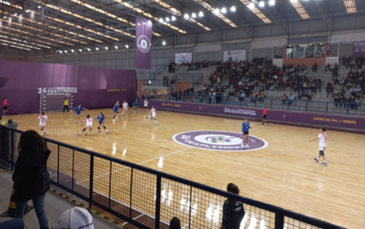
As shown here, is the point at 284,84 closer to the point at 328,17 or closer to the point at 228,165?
the point at 328,17

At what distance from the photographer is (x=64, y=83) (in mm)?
28906

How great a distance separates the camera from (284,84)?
29562 millimetres

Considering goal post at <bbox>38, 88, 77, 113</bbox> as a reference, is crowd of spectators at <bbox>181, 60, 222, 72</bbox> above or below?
above

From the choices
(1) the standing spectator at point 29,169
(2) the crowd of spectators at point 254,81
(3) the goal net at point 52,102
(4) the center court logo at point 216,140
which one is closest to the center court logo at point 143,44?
(2) the crowd of spectators at point 254,81

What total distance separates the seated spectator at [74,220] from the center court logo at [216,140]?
1146 centimetres

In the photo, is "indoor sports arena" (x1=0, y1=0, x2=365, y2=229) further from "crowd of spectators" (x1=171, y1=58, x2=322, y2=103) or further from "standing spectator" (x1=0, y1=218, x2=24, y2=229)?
"crowd of spectators" (x1=171, y1=58, x2=322, y2=103)

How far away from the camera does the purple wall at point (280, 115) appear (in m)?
21.0

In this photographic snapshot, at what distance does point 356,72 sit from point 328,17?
7.78 meters

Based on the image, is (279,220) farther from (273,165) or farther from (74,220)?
(273,165)

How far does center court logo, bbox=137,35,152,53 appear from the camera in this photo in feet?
75.8

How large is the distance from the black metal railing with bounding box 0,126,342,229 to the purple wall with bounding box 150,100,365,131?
18.0 meters

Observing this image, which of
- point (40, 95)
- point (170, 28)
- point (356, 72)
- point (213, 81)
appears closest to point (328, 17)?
point (356, 72)

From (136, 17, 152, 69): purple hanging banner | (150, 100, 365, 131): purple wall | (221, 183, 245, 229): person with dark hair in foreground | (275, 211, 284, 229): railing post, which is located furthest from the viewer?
(136, 17, 152, 69): purple hanging banner

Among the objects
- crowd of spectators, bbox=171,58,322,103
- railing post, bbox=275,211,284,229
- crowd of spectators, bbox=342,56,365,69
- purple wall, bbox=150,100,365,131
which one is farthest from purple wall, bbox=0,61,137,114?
railing post, bbox=275,211,284,229
